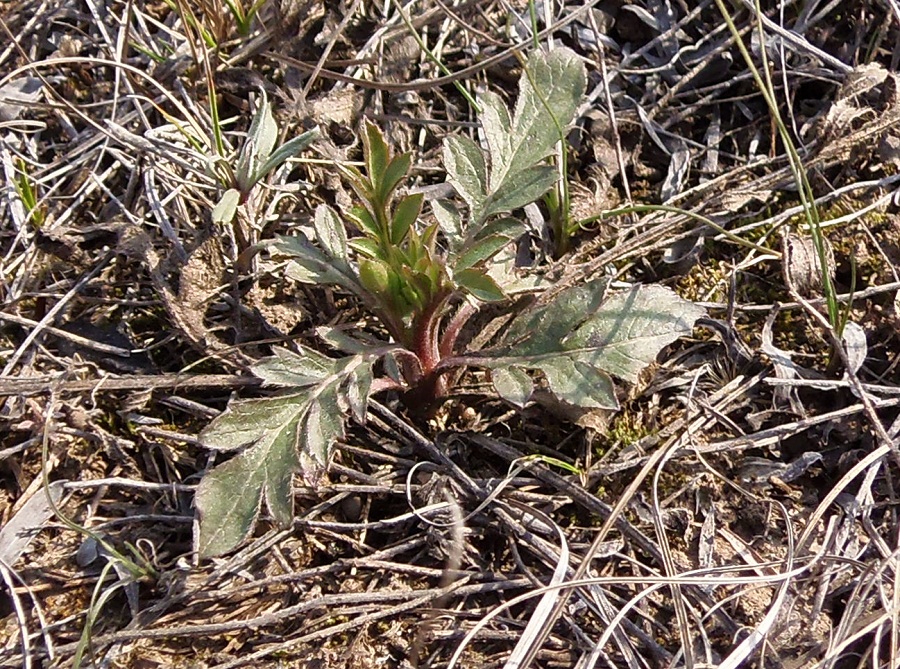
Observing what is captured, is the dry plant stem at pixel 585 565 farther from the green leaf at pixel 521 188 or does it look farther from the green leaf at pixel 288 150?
the green leaf at pixel 288 150

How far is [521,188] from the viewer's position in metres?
1.79

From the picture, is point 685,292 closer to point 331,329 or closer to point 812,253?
point 812,253

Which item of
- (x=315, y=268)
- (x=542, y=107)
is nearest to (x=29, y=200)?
(x=315, y=268)

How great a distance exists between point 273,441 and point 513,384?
47 cm

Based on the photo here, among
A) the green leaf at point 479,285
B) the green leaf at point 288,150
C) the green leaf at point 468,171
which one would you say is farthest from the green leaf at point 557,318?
the green leaf at point 288,150

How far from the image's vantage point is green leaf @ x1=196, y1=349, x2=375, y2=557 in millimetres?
1491

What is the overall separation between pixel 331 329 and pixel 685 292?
0.84 m

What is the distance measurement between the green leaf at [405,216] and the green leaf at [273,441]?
0.27 metres

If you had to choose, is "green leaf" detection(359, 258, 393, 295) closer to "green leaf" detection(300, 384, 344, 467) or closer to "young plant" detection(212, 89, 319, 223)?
"green leaf" detection(300, 384, 344, 467)

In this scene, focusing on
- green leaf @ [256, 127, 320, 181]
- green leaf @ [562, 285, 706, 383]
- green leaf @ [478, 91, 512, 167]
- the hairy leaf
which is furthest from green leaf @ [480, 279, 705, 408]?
green leaf @ [256, 127, 320, 181]

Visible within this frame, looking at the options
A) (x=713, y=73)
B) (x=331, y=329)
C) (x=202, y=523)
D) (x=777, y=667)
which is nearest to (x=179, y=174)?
(x=331, y=329)

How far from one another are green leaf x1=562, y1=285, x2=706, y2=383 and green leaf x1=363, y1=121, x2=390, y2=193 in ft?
1.66

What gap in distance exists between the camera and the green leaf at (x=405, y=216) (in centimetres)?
165

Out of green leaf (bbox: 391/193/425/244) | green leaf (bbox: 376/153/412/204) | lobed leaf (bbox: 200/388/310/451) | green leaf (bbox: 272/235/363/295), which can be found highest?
green leaf (bbox: 376/153/412/204)
